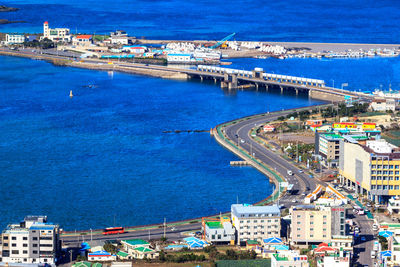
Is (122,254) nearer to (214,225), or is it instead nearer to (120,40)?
(214,225)

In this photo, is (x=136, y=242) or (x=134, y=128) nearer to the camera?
(x=136, y=242)

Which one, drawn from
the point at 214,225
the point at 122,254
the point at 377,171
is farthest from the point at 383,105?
the point at 122,254

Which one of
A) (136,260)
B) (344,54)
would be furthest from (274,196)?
(344,54)

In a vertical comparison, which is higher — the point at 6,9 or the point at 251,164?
the point at 6,9

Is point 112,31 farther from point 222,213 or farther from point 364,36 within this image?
point 222,213

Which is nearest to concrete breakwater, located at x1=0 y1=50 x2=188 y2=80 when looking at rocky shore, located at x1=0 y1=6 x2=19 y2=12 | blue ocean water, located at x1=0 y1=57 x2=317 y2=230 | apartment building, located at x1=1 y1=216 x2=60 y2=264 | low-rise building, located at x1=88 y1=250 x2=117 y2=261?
blue ocean water, located at x1=0 y1=57 x2=317 y2=230

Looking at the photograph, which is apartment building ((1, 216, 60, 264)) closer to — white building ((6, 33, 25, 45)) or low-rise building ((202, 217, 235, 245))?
low-rise building ((202, 217, 235, 245))

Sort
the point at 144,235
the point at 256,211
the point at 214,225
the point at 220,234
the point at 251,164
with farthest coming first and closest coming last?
the point at 251,164
the point at 144,235
the point at 214,225
the point at 256,211
the point at 220,234

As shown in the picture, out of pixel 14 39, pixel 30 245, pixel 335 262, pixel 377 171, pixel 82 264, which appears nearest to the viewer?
pixel 335 262
